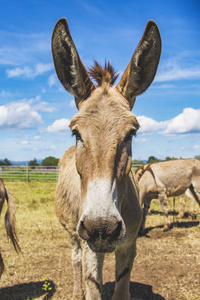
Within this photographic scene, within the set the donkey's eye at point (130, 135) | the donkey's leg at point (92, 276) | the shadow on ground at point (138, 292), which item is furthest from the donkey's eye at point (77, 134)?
the shadow on ground at point (138, 292)

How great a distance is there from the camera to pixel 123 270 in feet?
8.92

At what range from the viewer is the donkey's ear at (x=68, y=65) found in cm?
226

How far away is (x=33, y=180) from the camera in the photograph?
2173 centimetres

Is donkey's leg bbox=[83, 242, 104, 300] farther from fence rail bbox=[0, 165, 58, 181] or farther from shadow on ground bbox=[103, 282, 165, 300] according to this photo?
fence rail bbox=[0, 165, 58, 181]

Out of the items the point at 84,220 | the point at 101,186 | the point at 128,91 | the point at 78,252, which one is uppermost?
the point at 128,91

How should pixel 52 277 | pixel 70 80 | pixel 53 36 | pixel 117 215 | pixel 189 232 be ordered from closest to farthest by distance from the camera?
pixel 117 215, pixel 53 36, pixel 70 80, pixel 52 277, pixel 189 232

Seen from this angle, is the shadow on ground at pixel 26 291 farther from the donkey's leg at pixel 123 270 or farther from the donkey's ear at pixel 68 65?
the donkey's ear at pixel 68 65

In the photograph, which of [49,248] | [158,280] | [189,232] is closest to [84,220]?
[158,280]

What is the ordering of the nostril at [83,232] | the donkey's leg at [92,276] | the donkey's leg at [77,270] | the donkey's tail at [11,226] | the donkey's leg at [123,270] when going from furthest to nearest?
the donkey's tail at [11,226], the donkey's leg at [77,270], the donkey's leg at [123,270], the donkey's leg at [92,276], the nostril at [83,232]

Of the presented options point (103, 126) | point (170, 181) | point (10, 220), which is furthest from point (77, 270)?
point (170, 181)

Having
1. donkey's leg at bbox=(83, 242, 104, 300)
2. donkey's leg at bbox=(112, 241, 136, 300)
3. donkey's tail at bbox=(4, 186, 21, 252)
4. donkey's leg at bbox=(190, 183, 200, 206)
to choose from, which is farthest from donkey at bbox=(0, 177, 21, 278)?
donkey's leg at bbox=(190, 183, 200, 206)

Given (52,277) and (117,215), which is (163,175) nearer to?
(52,277)

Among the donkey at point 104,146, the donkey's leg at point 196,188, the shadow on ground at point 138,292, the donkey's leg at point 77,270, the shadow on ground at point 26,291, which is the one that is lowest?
the shadow on ground at point 26,291

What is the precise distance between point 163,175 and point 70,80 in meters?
6.93
